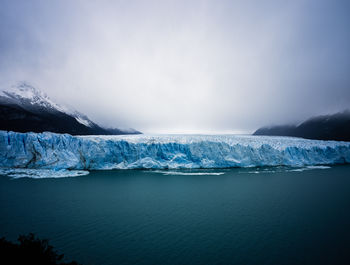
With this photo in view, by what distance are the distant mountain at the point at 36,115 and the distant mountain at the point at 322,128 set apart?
46.7 meters

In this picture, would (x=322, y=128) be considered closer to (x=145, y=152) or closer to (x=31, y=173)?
(x=145, y=152)

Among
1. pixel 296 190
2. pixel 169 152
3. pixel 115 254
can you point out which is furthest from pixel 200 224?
pixel 169 152

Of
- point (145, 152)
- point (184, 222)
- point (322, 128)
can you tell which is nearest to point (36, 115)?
point (145, 152)

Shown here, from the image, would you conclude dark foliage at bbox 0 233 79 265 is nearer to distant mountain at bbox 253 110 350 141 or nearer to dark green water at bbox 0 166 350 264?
dark green water at bbox 0 166 350 264

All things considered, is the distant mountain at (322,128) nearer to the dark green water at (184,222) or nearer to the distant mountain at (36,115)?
the dark green water at (184,222)

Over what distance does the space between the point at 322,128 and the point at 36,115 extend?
62.7 meters

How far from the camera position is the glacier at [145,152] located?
1612 centimetres

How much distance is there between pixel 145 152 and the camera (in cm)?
1841

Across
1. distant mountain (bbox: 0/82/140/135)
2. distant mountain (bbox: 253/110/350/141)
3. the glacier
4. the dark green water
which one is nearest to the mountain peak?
distant mountain (bbox: 0/82/140/135)

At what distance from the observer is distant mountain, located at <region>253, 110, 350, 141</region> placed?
3882 centimetres

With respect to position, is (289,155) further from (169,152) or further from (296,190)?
(169,152)

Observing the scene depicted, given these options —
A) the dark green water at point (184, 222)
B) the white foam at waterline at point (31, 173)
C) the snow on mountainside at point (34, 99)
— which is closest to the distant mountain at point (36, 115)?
the snow on mountainside at point (34, 99)

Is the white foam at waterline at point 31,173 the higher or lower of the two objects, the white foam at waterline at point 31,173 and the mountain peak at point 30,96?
the lower

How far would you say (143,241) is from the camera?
5250 millimetres
